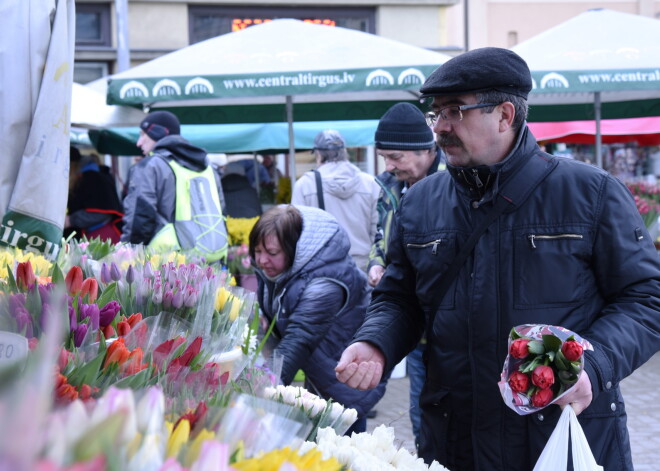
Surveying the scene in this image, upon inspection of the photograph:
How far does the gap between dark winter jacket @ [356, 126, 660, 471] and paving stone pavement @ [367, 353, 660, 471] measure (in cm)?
255

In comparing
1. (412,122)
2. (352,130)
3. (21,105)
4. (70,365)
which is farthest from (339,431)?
(352,130)

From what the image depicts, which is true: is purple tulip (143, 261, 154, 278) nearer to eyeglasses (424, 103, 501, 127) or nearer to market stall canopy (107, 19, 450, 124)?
eyeglasses (424, 103, 501, 127)

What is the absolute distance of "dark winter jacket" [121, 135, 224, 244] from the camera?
5672 millimetres

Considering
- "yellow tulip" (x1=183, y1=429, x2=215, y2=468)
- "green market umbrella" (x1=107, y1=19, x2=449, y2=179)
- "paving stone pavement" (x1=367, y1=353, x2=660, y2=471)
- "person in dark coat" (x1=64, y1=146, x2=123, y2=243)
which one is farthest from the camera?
"person in dark coat" (x1=64, y1=146, x2=123, y2=243)

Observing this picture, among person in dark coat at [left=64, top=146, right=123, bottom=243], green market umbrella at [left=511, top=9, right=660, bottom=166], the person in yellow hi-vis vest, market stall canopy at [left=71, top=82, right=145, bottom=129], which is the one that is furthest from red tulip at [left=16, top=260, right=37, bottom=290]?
market stall canopy at [left=71, top=82, right=145, bottom=129]

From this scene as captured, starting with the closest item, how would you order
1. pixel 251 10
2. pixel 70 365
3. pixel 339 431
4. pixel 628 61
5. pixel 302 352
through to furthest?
1. pixel 70 365
2. pixel 339 431
3. pixel 302 352
4. pixel 628 61
5. pixel 251 10

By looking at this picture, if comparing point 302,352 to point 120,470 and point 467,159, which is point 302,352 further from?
point 120,470

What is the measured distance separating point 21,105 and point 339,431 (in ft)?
5.56

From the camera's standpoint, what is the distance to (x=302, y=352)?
3.87 m

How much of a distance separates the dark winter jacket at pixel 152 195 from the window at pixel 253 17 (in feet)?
34.9

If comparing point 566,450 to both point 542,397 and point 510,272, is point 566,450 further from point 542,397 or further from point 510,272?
point 510,272

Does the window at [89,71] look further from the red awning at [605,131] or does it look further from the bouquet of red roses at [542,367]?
the bouquet of red roses at [542,367]

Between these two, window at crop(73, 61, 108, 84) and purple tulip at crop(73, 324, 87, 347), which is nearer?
purple tulip at crop(73, 324, 87, 347)

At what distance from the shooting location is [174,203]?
18.9 feet
